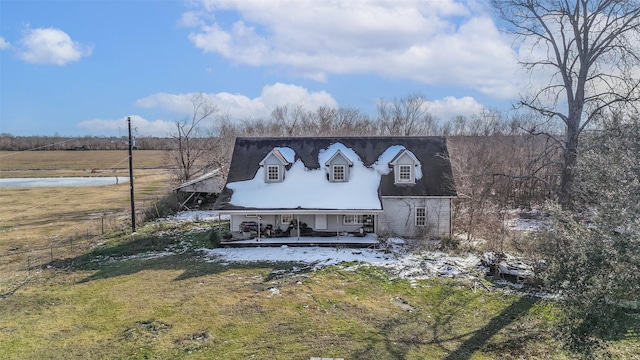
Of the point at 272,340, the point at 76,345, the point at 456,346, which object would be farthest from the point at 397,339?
the point at 76,345

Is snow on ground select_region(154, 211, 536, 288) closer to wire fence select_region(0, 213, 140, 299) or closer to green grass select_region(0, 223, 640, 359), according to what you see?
green grass select_region(0, 223, 640, 359)

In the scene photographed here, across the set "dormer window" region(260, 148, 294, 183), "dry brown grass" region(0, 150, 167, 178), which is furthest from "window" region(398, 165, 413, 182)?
"dry brown grass" region(0, 150, 167, 178)

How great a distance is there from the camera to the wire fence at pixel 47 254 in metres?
19.5

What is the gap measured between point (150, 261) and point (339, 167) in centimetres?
1189

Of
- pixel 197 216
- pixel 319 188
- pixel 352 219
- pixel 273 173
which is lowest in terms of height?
pixel 197 216

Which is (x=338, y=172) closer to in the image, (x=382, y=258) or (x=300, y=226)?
(x=300, y=226)

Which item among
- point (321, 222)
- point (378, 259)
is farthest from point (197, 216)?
point (378, 259)

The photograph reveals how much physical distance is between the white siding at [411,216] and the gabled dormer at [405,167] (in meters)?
1.28

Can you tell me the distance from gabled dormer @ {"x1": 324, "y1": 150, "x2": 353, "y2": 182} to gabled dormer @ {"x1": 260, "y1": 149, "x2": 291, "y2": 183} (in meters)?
2.84

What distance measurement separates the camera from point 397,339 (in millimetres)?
12867

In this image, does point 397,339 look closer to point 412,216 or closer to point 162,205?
point 412,216

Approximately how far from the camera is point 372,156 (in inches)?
1051

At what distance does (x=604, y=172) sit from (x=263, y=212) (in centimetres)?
1713

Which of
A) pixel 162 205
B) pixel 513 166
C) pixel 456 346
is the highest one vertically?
pixel 513 166
